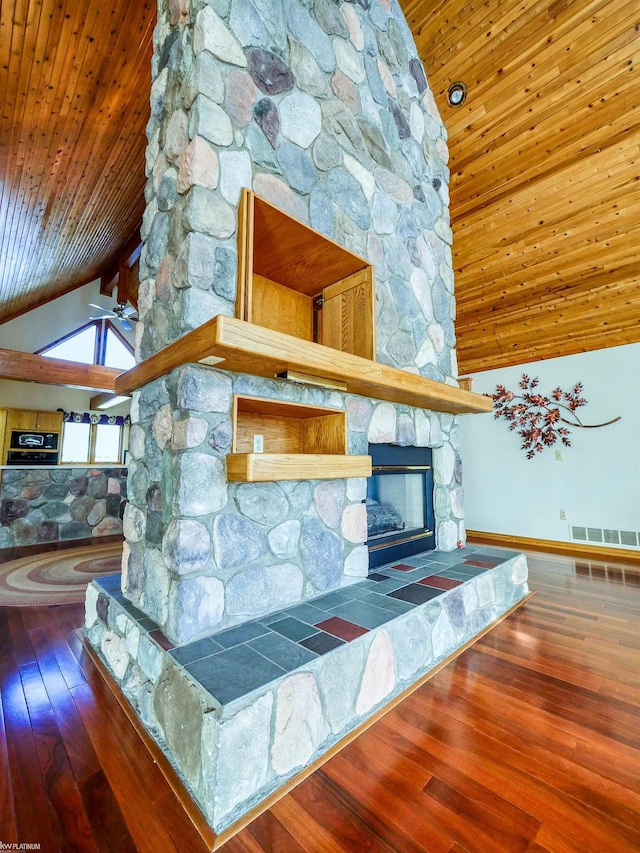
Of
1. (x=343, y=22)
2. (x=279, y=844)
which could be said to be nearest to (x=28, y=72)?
(x=343, y=22)

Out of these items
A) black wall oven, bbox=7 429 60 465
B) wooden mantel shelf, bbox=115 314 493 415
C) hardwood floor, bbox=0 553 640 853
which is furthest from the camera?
black wall oven, bbox=7 429 60 465

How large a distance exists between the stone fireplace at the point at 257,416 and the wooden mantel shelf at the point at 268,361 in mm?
12

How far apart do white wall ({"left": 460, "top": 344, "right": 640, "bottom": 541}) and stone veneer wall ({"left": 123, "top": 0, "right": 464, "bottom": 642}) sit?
2737 mm

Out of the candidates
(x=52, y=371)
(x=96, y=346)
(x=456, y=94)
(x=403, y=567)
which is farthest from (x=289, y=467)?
(x=96, y=346)

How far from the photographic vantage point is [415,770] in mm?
1228

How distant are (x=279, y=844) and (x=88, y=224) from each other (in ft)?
A: 19.9

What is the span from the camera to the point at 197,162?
1.55m

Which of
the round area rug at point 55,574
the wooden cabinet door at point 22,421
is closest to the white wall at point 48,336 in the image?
the wooden cabinet door at point 22,421

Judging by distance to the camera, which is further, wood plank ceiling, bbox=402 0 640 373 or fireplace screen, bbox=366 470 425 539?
wood plank ceiling, bbox=402 0 640 373

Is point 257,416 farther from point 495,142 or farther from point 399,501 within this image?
point 495,142

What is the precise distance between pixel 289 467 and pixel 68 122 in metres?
3.59

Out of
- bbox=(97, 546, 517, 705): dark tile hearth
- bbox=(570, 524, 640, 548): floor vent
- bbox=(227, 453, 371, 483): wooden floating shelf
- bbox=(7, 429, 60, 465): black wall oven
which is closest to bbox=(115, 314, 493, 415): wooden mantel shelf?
bbox=(227, 453, 371, 483): wooden floating shelf

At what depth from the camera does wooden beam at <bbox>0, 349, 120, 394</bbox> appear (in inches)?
188

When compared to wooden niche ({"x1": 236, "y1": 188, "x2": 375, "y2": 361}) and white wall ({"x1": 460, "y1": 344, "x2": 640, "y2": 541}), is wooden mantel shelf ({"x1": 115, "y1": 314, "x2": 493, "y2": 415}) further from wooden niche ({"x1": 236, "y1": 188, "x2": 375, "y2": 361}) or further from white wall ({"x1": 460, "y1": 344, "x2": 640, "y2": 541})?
white wall ({"x1": 460, "y1": 344, "x2": 640, "y2": 541})
